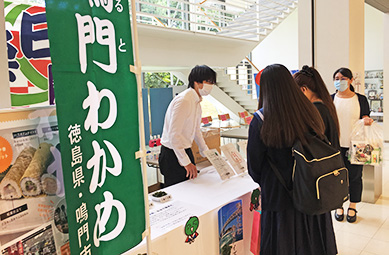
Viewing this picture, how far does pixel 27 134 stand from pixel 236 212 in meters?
1.38

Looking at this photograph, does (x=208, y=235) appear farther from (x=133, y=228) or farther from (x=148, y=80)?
(x=148, y=80)

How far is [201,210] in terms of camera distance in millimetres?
1895

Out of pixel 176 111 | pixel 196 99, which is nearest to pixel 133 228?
pixel 176 111

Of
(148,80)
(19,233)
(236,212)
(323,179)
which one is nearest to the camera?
(19,233)

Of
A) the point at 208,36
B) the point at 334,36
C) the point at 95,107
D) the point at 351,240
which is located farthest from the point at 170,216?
the point at 208,36

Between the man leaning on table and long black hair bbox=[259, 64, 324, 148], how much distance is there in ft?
2.84

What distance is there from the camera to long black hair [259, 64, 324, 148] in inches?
65.6

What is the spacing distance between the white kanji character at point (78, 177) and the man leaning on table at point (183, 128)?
1.42m

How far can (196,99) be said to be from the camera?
2564 millimetres

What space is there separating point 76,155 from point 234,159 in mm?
1759

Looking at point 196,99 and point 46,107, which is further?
point 196,99

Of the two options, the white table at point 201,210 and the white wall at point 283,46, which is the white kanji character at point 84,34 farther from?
the white wall at point 283,46

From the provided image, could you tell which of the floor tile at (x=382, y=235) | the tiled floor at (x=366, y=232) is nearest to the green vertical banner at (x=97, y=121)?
the tiled floor at (x=366, y=232)

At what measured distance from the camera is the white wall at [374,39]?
9.98m
